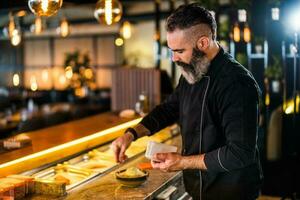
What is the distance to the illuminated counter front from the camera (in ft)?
13.0

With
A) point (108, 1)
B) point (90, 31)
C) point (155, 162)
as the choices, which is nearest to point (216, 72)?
point (155, 162)

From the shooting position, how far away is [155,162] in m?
3.04

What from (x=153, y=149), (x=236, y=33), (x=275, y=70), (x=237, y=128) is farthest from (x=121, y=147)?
(x=275, y=70)

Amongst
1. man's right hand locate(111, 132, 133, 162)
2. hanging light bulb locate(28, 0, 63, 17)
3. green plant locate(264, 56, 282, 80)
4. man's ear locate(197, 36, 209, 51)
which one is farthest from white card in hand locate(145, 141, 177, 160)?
green plant locate(264, 56, 282, 80)

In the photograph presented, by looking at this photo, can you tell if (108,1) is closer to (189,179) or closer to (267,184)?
(189,179)

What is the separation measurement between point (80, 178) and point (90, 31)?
14816mm

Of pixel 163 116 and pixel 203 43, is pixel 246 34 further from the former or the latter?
pixel 203 43

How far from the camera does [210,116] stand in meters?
3.10

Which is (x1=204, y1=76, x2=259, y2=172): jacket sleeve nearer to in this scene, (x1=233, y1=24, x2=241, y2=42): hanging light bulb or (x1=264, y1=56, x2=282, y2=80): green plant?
(x1=233, y1=24, x2=241, y2=42): hanging light bulb

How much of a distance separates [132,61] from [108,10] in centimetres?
1173

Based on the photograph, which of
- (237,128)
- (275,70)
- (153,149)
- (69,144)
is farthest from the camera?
(275,70)

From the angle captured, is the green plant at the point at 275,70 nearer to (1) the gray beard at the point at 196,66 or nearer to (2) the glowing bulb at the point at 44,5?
(2) the glowing bulb at the point at 44,5

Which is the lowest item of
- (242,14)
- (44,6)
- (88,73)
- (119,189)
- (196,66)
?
(119,189)

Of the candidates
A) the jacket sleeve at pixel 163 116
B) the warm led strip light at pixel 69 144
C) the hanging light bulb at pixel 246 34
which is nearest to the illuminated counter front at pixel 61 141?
the warm led strip light at pixel 69 144
